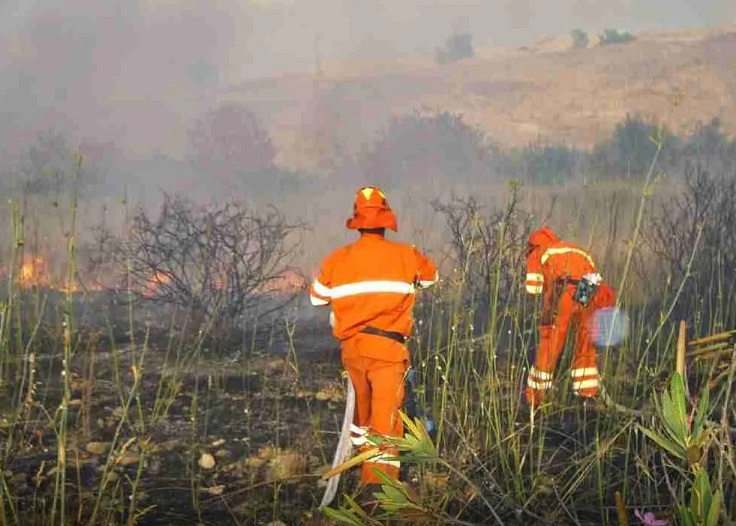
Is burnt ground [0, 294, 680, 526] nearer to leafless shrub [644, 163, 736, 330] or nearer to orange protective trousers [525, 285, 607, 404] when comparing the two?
orange protective trousers [525, 285, 607, 404]

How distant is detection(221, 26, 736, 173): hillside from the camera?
83.7ft

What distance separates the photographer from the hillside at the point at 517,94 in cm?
2552

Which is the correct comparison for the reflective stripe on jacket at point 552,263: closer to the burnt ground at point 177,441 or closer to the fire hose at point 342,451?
the burnt ground at point 177,441

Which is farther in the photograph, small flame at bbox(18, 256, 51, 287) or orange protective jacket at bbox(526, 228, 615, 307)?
small flame at bbox(18, 256, 51, 287)

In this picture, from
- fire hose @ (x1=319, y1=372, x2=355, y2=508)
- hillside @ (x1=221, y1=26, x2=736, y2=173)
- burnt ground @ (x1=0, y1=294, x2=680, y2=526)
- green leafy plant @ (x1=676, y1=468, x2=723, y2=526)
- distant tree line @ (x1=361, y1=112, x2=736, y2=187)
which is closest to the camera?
green leafy plant @ (x1=676, y1=468, x2=723, y2=526)

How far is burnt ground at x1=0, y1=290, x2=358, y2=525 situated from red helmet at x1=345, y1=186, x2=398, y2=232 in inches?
31.2

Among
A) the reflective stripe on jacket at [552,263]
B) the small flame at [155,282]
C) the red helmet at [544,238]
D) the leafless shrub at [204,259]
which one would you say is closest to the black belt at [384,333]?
the reflective stripe on jacket at [552,263]

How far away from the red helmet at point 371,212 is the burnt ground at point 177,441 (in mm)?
794

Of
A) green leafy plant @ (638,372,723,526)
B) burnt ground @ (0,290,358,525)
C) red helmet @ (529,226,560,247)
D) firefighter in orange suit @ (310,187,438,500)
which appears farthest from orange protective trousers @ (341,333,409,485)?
green leafy plant @ (638,372,723,526)

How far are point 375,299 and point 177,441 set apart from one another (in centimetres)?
198

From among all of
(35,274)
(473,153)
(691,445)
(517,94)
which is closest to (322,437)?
(35,274)

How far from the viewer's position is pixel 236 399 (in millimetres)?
7508

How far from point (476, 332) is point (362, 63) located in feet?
71.6

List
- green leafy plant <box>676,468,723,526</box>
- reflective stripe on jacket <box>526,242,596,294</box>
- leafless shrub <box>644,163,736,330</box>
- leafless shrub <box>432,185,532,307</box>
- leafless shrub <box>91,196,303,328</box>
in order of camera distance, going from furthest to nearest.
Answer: leafless shrub <box>644,163,736,330</box>, leafless shrub <box>91,196,303,328</box>, reflective stripe on jacket <box>526,242,596,294</box>, leafless shrub <box>432,185,532,307</box>, green leafy plant <box>676,468,723,526</box>
